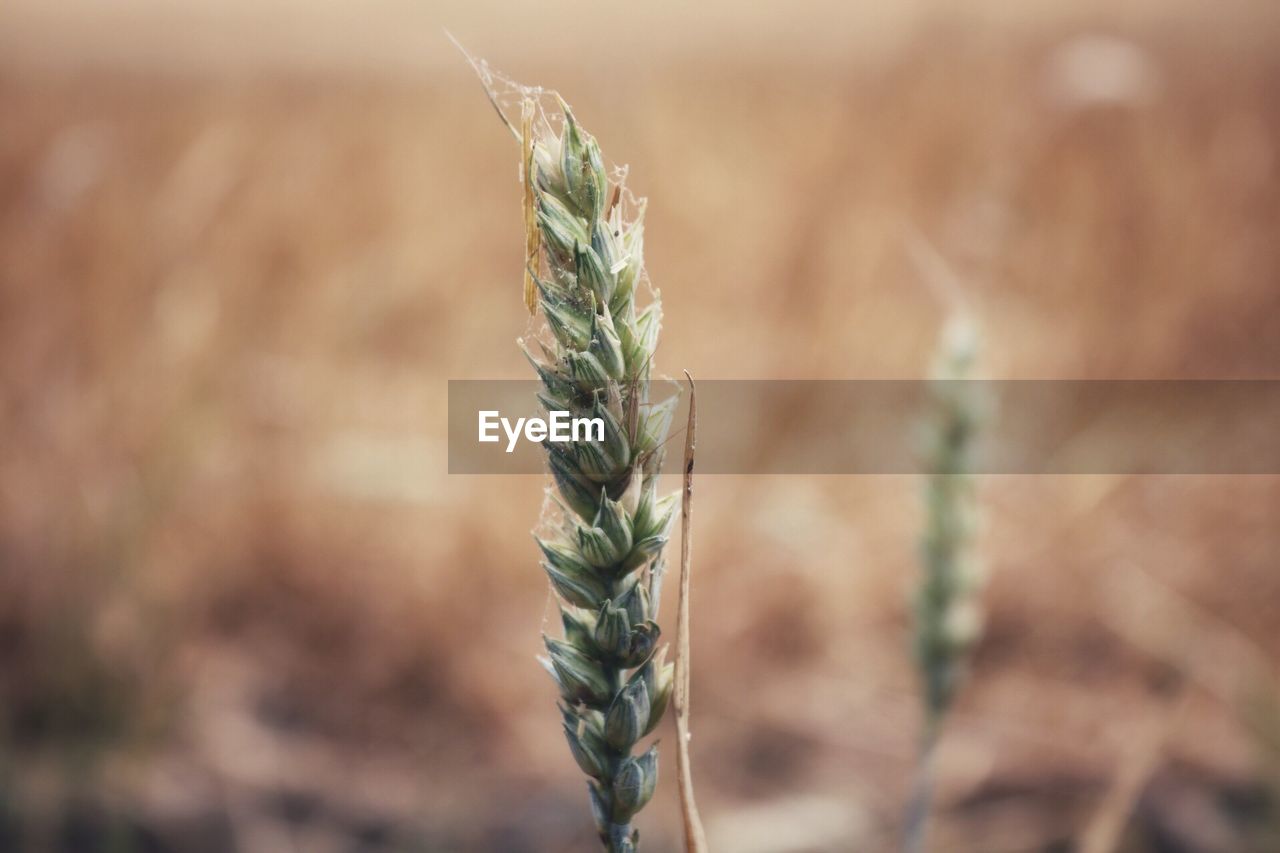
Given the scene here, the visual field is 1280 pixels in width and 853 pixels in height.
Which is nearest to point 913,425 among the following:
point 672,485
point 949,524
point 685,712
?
point 672,485

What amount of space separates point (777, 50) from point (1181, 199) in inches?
101

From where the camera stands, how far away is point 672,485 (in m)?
2.20

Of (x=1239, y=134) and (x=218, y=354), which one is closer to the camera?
(x=218, y=354)

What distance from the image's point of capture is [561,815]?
145 centimetres

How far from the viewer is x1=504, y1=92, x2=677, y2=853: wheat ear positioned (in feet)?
1.41

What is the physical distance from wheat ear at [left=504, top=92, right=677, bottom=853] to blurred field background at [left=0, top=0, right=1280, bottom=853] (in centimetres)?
52

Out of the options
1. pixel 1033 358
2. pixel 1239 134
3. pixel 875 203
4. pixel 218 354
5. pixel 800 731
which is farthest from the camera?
pixel 875 203

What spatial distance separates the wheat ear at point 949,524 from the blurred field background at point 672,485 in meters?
0.23

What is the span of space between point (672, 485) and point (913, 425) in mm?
628

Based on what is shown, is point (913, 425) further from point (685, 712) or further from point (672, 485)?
point (685, 712)

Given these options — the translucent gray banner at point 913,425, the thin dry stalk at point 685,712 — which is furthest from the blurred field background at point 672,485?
the thin dry stalk at point 685,712

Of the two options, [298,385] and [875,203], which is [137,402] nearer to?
[298,385]

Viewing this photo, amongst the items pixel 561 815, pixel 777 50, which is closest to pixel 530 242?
pixel 561 815

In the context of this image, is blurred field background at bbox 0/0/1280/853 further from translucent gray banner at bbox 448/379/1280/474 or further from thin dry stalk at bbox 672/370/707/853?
thin dry stalk at bbox 672/370/707/853
